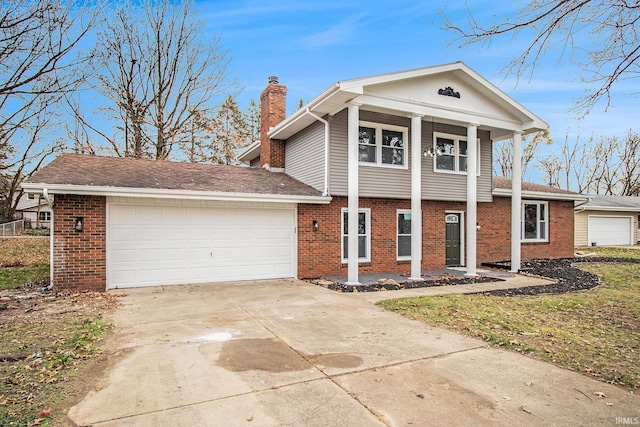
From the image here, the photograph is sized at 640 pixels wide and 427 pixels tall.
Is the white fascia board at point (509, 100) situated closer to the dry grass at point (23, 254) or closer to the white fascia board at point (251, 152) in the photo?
the white fascia board at point (251, 152)

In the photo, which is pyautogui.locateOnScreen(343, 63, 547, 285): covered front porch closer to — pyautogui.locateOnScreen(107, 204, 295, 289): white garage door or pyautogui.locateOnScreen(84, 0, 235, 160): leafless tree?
pyautogui.locateOnScreen(107, 204, 295, 289): white garage door

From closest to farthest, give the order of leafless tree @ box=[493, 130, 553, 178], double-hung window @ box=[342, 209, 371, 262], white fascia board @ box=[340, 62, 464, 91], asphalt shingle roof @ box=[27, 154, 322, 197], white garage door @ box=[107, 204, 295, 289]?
asphalt shingle roof @ box=[27, 154, 322, 197], white garage door @ box=[107, 204, 295, 289], white fascia board @ box=[340, 62, 464, 91], double-hung window @ box=[342, 209, 371, 262], leafless tree @ box=[493, 130, 553, 178]

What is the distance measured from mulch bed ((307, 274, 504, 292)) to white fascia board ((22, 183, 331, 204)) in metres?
2.32

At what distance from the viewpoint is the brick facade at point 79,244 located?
8492 mm

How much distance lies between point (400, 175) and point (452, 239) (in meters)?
3.56

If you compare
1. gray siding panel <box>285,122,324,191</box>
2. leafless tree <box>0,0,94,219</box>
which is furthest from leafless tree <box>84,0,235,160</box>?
gray siding panel <box>285,122,324,191</box>

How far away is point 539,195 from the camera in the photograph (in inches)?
614

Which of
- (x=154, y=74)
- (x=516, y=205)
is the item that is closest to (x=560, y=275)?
(x=516, y=205)

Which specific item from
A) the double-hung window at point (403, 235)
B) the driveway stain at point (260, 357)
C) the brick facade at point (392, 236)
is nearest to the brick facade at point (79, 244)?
the brick facade at point (392, 236)

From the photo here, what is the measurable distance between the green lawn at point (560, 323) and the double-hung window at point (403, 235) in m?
4.34

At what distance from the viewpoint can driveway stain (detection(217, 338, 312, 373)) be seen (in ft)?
13.8

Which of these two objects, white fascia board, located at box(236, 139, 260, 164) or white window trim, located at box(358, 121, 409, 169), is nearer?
white window trim, located at box(358, 121, 409, 169)

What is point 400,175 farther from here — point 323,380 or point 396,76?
point 323,380

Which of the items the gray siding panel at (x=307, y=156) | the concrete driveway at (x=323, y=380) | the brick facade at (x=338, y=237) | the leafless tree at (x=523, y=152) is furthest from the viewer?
the leafless tree at (x=523, y=152)
